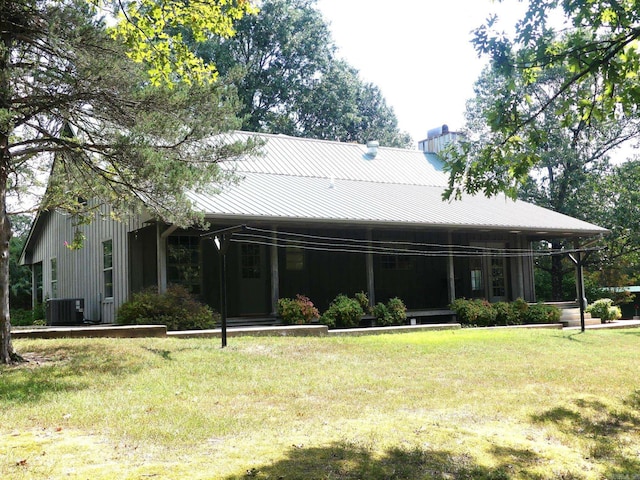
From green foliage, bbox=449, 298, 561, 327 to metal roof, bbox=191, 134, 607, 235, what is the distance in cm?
217

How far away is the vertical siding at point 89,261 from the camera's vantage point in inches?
654

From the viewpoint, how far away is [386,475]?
4973 mm

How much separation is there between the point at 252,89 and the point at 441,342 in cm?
2556

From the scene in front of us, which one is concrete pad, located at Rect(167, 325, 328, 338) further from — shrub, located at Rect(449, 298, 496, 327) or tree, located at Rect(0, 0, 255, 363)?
shrub, located at Rect(449, 298, 496, 327)

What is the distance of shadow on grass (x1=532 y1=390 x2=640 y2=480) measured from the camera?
5.71m

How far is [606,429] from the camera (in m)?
6.89

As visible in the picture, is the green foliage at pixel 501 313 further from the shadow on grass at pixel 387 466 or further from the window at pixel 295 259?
the shadow on grass at pixel 387 466

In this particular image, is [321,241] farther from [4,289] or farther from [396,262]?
[4,289]

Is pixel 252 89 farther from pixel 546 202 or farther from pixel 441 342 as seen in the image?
pixel 441 342

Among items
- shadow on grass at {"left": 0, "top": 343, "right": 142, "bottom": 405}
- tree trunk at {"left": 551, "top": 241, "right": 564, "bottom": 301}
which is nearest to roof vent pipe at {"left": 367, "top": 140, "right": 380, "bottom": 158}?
tree trunk at {"left": 551, "top": 241, "right": 564, "bottom": 301}

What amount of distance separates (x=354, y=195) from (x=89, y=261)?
309 inches

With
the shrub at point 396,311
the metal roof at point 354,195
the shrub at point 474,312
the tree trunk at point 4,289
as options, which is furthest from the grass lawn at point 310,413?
the shrub at point 474,312

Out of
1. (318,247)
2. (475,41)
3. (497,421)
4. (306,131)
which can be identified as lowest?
(497,421)

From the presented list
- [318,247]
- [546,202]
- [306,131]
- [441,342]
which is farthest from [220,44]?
[441,342]
